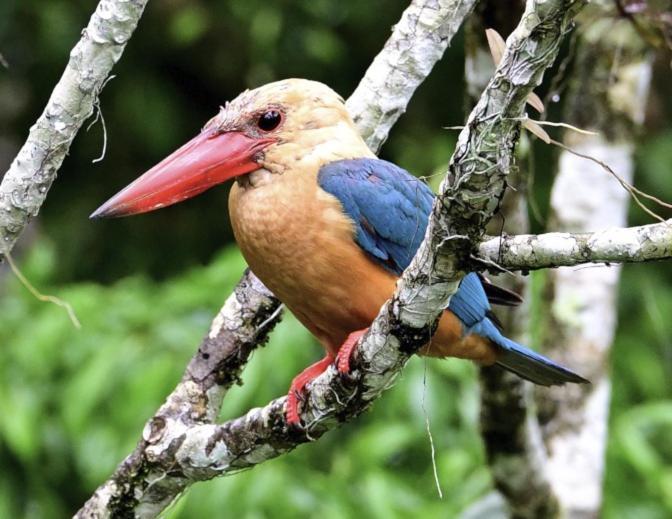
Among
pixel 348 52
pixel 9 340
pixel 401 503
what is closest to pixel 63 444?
pixel 9 340

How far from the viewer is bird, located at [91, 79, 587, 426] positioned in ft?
9.91

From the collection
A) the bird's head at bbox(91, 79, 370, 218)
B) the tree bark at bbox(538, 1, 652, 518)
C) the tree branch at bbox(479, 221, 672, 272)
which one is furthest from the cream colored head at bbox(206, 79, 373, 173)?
the tree bark at bbox(538, 1, 652, 518)

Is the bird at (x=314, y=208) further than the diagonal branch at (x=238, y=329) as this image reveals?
No

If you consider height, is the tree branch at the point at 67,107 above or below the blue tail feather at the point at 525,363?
above

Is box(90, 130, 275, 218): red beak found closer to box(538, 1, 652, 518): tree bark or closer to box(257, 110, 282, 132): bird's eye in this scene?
box(257, 110, 282, 132): bird's eye

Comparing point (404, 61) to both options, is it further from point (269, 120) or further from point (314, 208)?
point (314, 208)

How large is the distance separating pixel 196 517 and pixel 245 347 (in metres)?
1.41

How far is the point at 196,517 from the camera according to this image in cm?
457

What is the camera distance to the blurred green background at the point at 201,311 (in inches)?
184

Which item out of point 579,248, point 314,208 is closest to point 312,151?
point 314,208

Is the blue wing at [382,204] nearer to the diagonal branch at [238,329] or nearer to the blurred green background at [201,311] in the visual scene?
the diagonal branch at [238,329]

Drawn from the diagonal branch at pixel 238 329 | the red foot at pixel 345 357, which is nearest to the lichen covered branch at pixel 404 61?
the diagonal branch at pixel 238 329

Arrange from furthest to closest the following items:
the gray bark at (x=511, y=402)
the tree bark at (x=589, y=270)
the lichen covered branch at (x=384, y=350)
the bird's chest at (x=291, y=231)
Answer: the tree bark at (x=589, y=270)
the gray bark at (x=511, y=402)
the bird's chest at (x=291, y=231)
the lichen covered branch at (x=384, y=350)

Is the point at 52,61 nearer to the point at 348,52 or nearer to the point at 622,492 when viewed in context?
the point at 348,52
